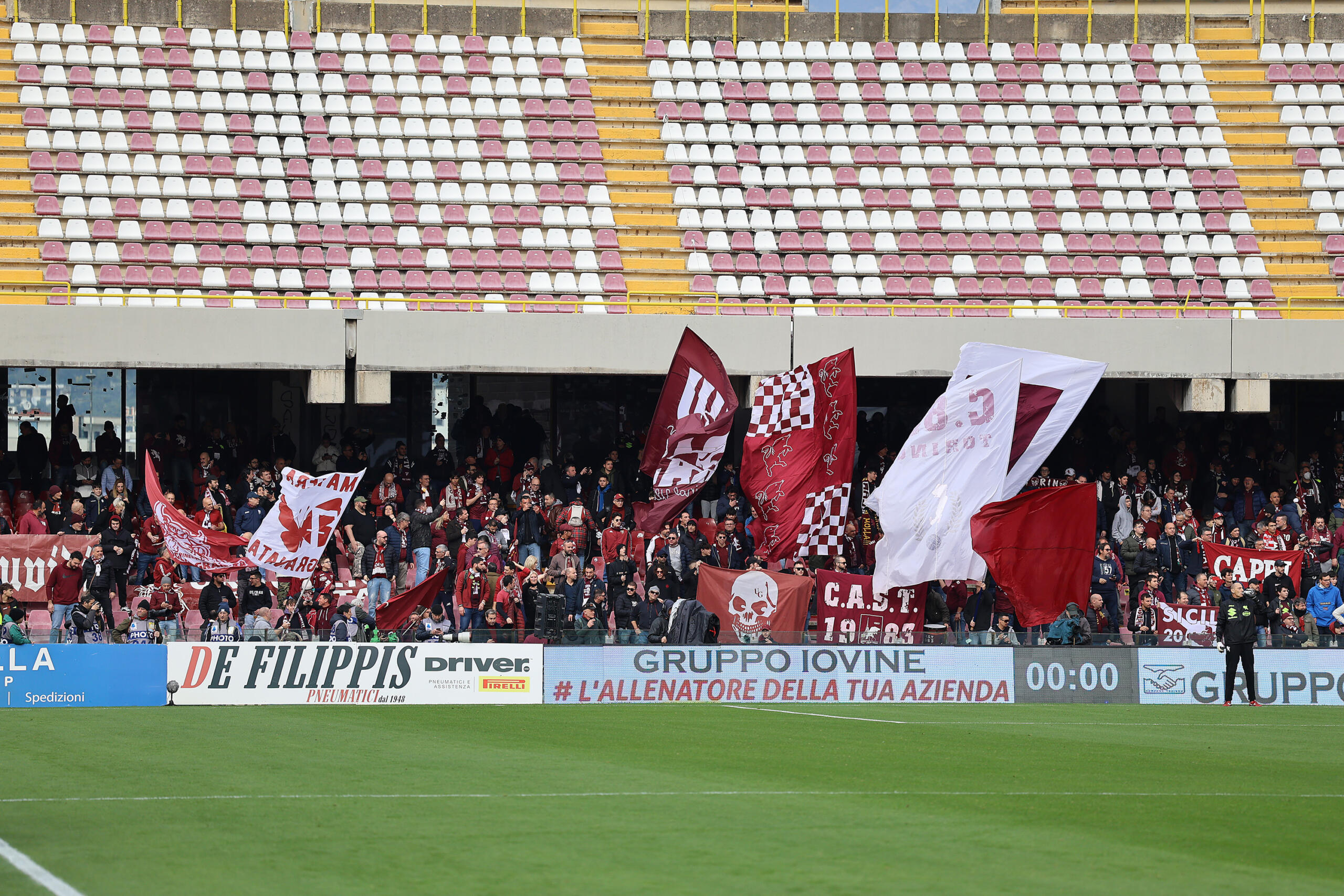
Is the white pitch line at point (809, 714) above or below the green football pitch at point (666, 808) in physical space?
below

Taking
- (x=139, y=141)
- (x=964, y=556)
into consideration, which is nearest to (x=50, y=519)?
(x=139, y=141)

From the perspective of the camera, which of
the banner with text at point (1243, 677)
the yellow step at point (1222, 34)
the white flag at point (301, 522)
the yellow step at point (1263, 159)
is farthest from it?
the yellow step at point (1222, 34)

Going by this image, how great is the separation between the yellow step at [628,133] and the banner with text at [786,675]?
14.1 m

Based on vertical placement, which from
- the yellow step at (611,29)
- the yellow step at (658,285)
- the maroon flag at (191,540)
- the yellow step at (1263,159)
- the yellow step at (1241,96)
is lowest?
the maroon flag at (191,540)

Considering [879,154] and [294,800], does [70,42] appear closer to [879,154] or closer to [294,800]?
[879,154]

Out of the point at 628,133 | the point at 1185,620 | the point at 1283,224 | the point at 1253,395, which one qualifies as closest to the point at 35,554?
the point at 628,133

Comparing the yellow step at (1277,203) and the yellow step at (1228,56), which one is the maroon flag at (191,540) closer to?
the yellow step at (1277,203)

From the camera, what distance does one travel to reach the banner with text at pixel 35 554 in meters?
25.6

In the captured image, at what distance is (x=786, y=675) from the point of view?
76.5 feet

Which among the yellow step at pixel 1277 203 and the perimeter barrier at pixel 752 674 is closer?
the perimeter barrier at pixel 752 674

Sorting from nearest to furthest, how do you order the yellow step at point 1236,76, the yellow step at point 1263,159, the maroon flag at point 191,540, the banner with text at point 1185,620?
the maroon flag at point 191,540, the banner with text at point 1185,620, the yellow step at point 1263,159, the yellow step at point 1236,76

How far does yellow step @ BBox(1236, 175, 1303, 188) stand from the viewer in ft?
113

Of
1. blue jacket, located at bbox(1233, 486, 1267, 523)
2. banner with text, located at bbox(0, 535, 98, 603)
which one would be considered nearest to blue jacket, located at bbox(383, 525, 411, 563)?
banner with text, located at bbox(0, 535, 98, 603)

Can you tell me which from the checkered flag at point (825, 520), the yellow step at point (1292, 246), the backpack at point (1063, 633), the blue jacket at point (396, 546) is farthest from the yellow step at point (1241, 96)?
the blue jacket at point (396, 546)
